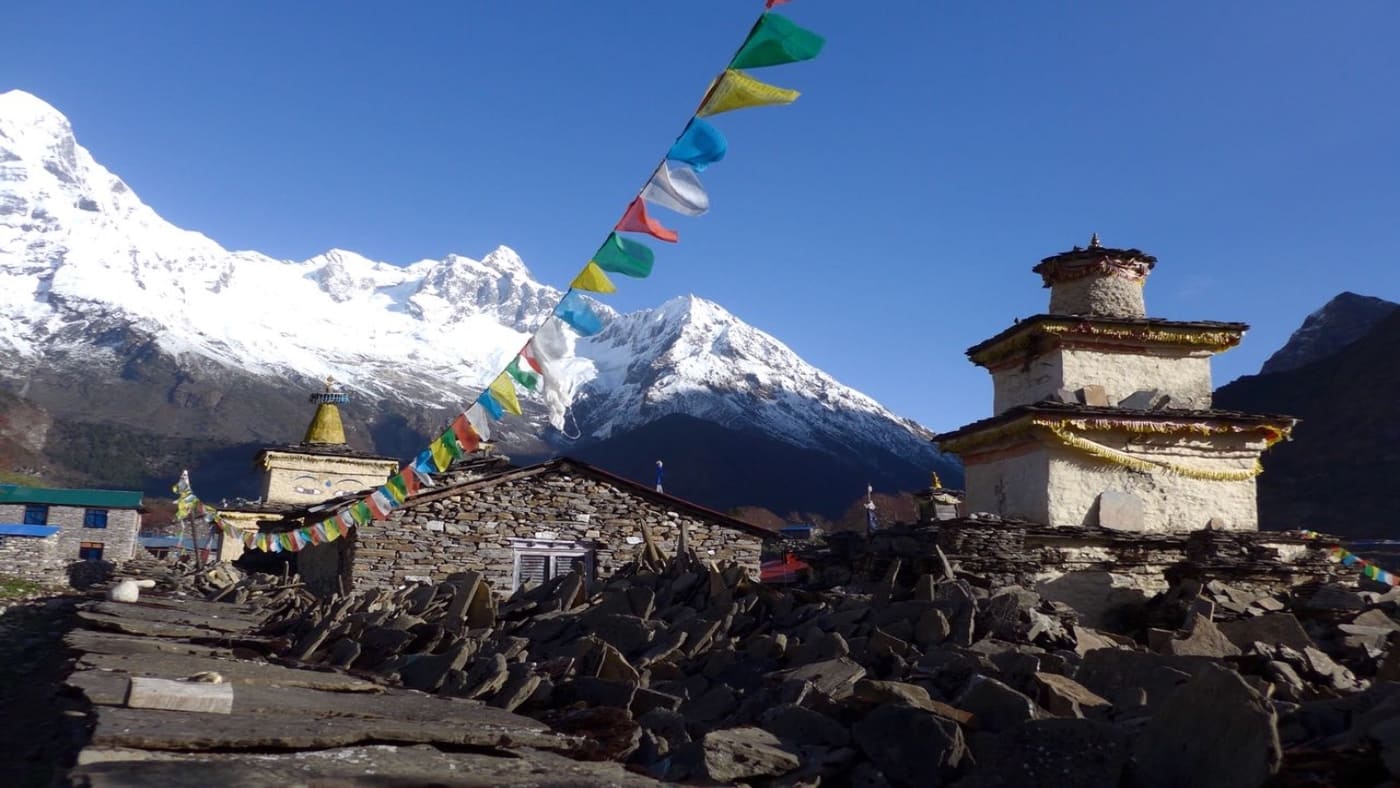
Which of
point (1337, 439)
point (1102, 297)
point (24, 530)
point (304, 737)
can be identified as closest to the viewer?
point (304, 737)

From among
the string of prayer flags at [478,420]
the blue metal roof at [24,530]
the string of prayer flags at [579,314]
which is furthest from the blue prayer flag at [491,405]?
→ the blue metal roof at [24,530]

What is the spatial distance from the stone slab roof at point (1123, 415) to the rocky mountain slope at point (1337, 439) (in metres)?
42.0

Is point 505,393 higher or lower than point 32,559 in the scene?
higher

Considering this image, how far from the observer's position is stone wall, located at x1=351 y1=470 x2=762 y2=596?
65.9ft

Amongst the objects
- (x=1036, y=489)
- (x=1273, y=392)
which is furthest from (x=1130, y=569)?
(x=1273, y=392)

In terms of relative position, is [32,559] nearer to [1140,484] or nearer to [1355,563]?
[1140,484]

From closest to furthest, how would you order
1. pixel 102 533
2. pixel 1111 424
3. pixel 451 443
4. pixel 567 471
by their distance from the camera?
1. pixel 451 443
2. pixel 1111 424
3. pixel 567 471
4. pixel 102 533

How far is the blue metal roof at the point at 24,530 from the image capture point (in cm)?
4578

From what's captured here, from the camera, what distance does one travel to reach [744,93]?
8.54 meters

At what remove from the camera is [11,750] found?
8.34 m

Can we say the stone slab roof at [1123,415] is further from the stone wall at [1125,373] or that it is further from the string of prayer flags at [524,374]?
the string of prayer flags at [524,374]

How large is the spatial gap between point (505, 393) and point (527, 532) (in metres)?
9.33

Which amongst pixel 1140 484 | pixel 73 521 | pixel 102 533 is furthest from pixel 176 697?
pixel 73 521

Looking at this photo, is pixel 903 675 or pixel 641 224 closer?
pixel 903 675
